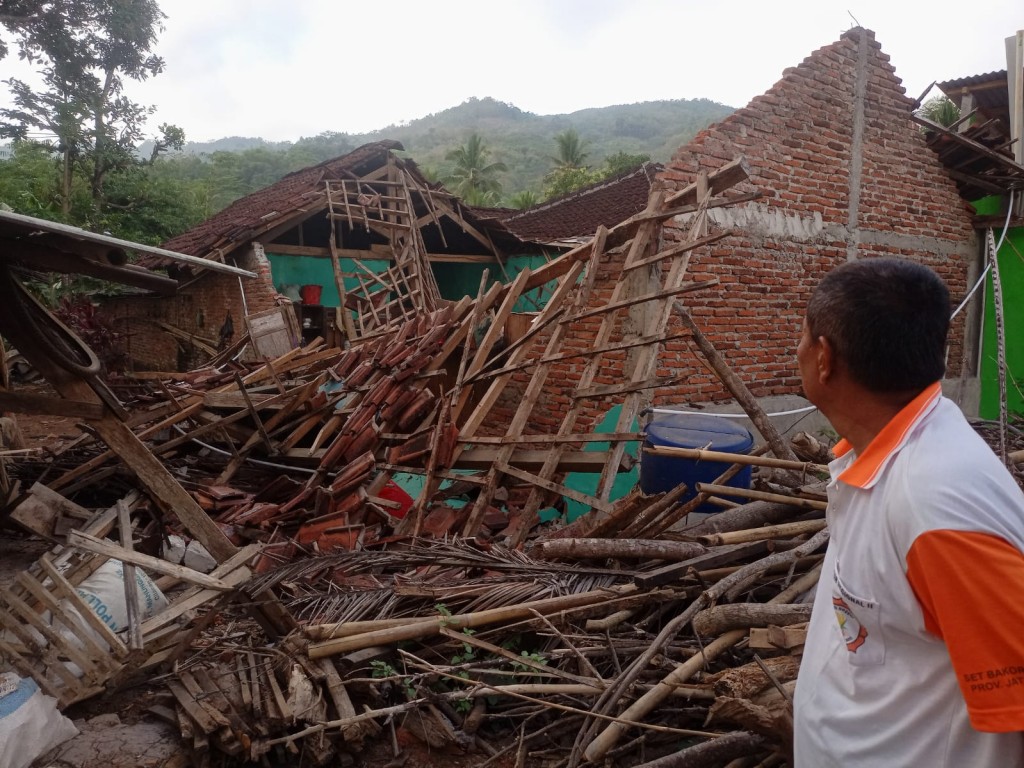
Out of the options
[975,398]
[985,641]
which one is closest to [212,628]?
[985,641]

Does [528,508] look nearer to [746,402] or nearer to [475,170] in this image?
[746,402]

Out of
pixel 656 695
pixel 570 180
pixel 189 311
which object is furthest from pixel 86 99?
pixel 656 695

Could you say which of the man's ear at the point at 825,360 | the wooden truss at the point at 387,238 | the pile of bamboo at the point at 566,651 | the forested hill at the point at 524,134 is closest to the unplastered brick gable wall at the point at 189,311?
the wooden truss at the point at 387,238

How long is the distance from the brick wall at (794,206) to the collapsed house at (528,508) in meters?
0.03

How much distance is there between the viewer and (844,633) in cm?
129

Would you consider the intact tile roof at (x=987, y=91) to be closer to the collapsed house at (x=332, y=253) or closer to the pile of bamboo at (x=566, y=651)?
the collapsed house at (x=332, y=253)

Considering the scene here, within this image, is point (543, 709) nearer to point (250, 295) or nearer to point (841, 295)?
point (841, 295)

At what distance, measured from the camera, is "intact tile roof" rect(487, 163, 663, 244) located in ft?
45.1

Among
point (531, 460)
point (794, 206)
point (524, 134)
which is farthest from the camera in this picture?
point (524, 134)

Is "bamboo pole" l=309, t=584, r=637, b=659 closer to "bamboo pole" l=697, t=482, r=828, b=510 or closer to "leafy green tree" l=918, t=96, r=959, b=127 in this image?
"bamboo pole" l=697, t=482, r=828, b=510

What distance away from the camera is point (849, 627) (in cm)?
127

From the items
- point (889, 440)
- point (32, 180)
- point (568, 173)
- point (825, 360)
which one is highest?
point (32, 180)

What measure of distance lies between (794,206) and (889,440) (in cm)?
716

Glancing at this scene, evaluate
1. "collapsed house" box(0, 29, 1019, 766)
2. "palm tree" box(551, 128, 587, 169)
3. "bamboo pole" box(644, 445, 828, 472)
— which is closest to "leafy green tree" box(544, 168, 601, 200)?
"palm tree" box(551, 128, 587, 169)
